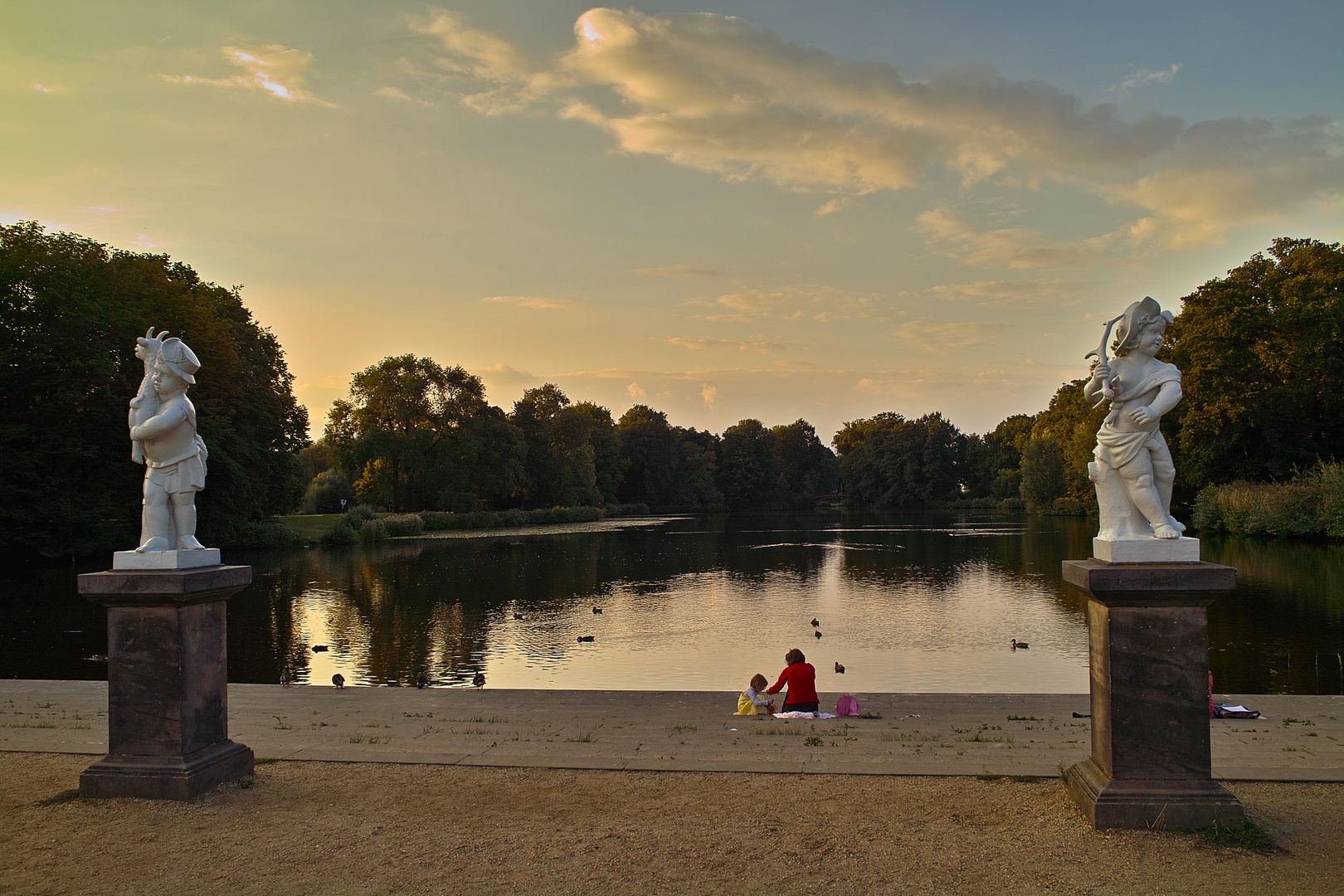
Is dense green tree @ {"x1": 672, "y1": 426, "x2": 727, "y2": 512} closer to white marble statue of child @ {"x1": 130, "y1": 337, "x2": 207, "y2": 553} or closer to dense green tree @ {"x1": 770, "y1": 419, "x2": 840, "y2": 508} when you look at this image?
dense green tree @ {"x1": 770, "y1": 419, "x2": 840, "y2": 508}

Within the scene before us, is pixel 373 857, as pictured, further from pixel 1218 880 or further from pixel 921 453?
pixel 921 453

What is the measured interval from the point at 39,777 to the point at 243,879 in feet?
9.89

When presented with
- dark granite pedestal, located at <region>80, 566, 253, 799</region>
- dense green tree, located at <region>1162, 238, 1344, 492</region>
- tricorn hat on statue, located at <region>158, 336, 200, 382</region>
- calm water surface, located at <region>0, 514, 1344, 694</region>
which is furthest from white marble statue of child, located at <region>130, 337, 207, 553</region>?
dense green tree, located at <region>1162, 238, 1344, 492</region>

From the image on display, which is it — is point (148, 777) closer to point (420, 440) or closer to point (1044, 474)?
point (420, 440)

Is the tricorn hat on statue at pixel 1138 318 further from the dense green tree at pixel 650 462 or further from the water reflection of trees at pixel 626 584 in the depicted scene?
the dense green tree at pixel 650 462

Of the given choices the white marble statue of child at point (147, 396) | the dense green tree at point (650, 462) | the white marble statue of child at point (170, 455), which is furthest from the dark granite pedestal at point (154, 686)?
the dense green tree at point (650, 462)

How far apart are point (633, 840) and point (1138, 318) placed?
4539mm

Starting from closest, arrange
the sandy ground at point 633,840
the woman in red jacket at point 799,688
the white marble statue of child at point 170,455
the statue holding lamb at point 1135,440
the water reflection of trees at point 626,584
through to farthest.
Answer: the sandy ground at point 633,840 < the statue holding lamb at point 1135,440 < the white marble statue of child at point 170,455 < the woman in red jacket at point 799,688 < the water reflection of trees at point 626,584

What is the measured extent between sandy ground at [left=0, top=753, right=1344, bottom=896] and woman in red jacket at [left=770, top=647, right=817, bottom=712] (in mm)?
3356

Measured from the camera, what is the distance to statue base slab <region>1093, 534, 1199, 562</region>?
5289mm

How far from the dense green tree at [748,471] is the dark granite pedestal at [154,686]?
342 ft

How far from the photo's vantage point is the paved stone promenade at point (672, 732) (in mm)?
6914

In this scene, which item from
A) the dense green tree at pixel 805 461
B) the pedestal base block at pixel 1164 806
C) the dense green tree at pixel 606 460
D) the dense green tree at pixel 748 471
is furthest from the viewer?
the dense green tree at pixel 805 461

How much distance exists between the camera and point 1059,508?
74.5 m
